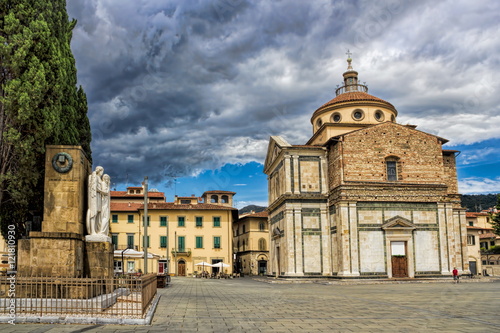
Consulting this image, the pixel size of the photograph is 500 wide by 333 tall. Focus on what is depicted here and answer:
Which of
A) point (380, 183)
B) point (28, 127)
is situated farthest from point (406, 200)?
point (28, 127)

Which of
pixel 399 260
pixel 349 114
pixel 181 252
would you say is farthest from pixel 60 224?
pixel 181 252

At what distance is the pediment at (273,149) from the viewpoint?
135 feet

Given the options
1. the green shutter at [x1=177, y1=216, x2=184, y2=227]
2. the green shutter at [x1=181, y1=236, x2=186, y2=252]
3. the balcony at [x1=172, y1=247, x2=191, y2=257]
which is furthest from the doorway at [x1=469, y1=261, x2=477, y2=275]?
the green shutter at [x1=177, y1=216, x2=184, y2=227]

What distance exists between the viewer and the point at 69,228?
1386cm

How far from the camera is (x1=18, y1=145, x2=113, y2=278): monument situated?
43.2ft

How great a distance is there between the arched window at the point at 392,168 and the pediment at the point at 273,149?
8.42 metres

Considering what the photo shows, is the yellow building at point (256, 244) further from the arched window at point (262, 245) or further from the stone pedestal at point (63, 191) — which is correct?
the stone pedestal at point (63, 191)

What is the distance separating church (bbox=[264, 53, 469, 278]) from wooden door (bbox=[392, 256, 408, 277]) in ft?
0.26

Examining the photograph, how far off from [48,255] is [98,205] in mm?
2586

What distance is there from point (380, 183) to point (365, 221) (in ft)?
11.0

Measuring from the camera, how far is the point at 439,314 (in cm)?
1373

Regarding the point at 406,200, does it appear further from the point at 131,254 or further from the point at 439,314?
the point at 439,314

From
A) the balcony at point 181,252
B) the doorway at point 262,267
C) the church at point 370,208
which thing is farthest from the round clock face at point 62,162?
the doorway at point 262,267

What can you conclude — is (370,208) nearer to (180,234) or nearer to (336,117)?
(336,117)
